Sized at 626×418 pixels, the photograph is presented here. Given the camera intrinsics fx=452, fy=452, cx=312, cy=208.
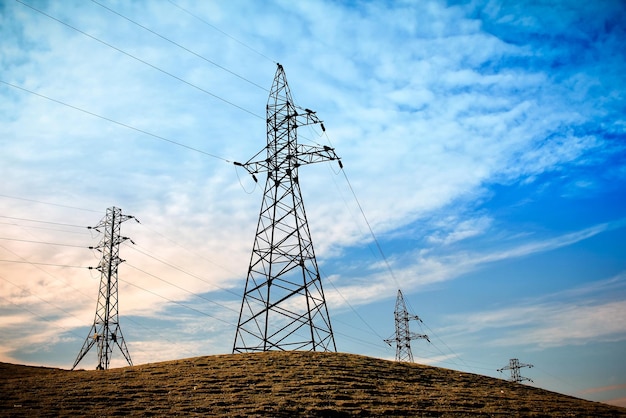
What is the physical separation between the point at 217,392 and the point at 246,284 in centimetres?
1096

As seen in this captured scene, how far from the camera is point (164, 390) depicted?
23812mm

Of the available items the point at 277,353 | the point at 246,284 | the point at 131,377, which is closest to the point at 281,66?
the point at 246,284

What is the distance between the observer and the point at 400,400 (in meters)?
23.0

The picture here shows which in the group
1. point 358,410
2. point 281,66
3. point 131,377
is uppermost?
point 281,66

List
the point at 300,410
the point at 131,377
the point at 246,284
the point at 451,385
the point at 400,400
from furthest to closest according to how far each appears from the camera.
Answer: the point at 246,284
the point at 451,385
the point at 131,377
the point at 400,400
the point at 300,410

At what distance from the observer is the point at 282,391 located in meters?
23.4

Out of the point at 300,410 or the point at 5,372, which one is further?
the point at 5,372

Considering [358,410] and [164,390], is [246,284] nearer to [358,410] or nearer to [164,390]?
[164,390]

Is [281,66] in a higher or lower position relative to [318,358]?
higher

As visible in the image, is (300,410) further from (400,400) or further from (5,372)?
(5,372)

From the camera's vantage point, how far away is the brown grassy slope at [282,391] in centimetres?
2066

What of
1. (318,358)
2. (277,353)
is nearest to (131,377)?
(277,353)

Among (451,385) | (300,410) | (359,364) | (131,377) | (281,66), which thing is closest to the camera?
(300,410)

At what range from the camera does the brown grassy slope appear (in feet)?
67.8
